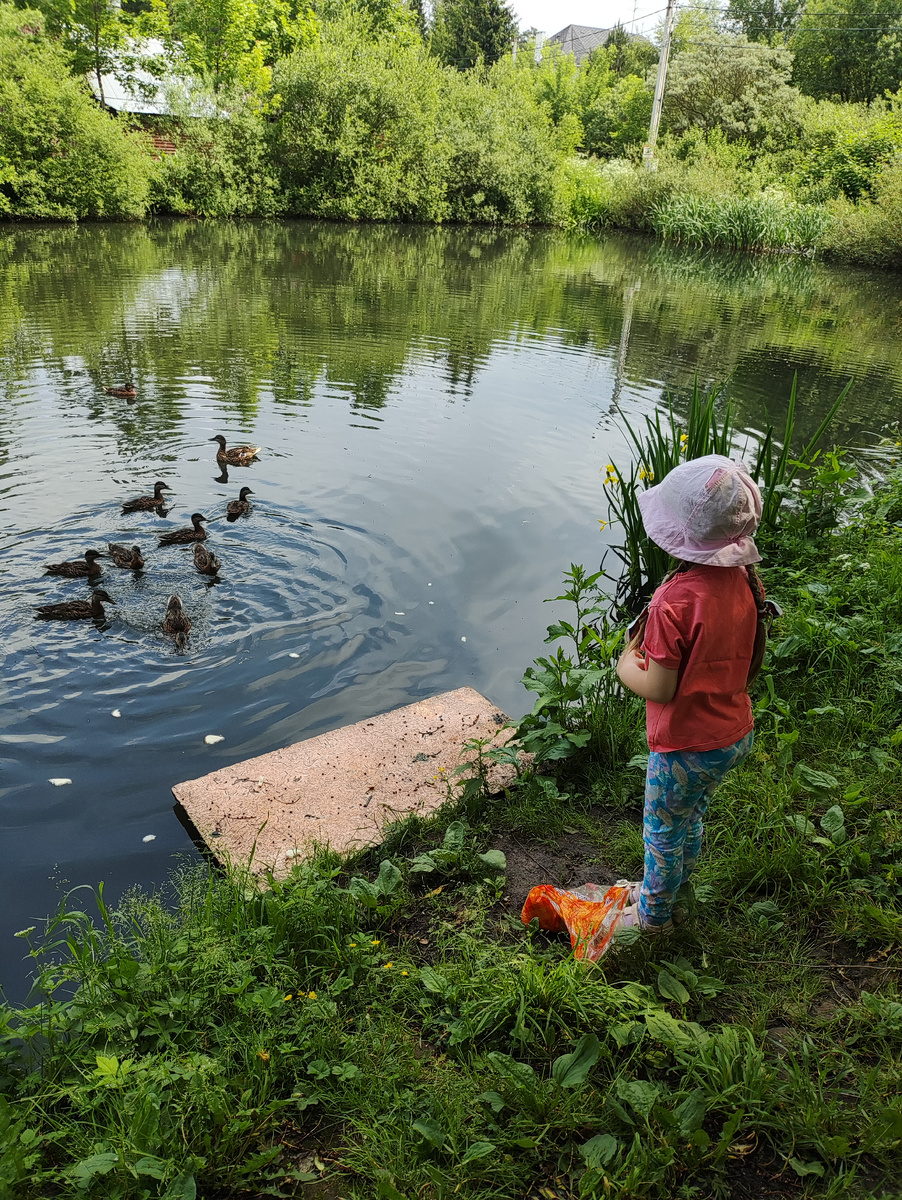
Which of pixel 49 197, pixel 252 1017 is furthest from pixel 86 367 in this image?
pixel 49 197

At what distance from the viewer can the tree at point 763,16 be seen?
6000 cm

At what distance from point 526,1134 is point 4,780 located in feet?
11.2

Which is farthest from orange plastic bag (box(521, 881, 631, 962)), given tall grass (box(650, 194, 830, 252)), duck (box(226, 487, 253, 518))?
tall grass (box(650, 194, 830, 252))

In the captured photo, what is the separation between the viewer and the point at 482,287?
69.9 feet

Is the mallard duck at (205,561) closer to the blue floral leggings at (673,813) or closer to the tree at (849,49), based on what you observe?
the blue floral leggings at (673,813)

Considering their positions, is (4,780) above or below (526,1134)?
below

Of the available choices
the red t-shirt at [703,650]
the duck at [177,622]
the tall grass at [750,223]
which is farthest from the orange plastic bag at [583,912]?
the tall grass at [750,223]

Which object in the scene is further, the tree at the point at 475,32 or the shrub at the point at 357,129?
the tree at the point at 475,32

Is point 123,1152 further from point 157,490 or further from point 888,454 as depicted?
point 888,454

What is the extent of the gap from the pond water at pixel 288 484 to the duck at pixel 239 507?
4.6 inches

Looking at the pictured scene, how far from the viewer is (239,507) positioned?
7.45 metres

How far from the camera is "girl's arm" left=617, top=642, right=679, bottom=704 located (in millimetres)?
2594

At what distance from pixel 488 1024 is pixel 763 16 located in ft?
259

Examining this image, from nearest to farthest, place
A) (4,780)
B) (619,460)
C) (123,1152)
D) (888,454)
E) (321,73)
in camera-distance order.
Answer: (123,1152) → (4,780) → (619,460) → (888,454) → (321,73)
